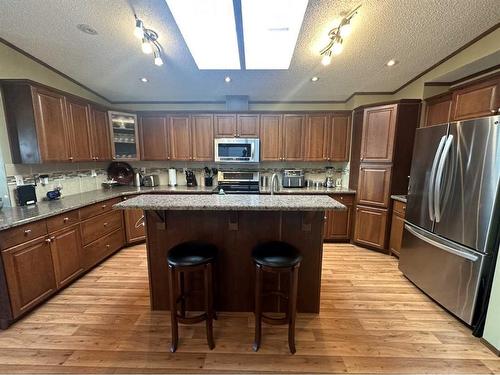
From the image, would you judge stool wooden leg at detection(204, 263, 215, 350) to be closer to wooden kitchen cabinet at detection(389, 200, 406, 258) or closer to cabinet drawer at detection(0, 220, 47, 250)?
cabinet drawer at detection(0, 220, 47, 250)

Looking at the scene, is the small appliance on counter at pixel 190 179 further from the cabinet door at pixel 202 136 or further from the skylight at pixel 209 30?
the skylight at pixel 209 30

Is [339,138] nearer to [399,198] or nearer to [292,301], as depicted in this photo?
[399,198]

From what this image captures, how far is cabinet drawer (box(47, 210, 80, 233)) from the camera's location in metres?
2.23

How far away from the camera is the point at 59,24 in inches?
82.4

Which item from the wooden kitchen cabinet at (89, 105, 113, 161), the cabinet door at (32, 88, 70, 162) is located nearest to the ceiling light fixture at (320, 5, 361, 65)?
the cabinet door at (32, 88, 70, 162)

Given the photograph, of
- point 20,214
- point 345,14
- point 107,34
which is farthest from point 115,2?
point 20,214

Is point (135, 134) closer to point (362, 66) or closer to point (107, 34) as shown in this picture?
point (107, 34)

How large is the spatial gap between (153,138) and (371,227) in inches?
167

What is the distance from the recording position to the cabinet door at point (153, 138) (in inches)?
159

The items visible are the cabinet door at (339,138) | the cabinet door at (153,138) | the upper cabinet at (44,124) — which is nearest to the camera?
the upper cabinet at (44,124)

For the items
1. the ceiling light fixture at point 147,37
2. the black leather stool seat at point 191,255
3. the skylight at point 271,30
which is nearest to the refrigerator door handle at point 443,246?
the black leather stool seat at point 191,255

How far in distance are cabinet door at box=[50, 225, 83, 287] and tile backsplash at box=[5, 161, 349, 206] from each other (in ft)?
2.50

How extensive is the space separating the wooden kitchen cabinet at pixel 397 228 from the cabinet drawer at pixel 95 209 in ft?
14.2

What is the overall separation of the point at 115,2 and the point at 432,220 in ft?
12.1
